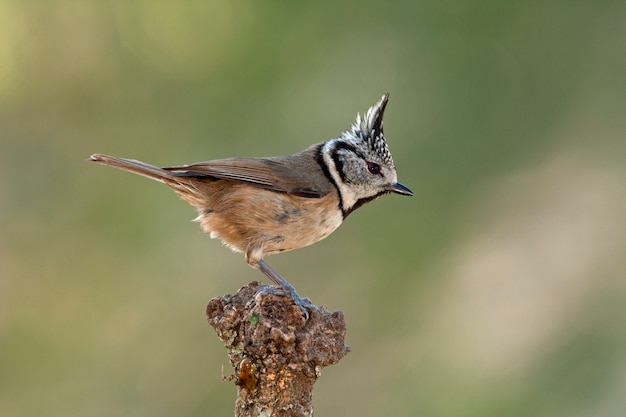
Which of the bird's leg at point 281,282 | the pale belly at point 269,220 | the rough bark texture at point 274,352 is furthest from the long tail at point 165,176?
the rough bark texture at point 274,352

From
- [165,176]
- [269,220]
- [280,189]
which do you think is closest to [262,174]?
[280,189]

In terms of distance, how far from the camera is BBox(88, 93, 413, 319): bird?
4391mm

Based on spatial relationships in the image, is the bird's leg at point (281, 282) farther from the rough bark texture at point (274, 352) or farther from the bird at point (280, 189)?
the rough bark texture at point (274, 352)

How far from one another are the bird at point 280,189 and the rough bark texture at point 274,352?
108 cm

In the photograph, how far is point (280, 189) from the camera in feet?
14.7

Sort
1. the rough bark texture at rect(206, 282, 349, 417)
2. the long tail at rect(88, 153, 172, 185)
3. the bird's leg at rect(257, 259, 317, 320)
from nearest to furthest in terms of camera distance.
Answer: the rough bark texture at rect(206, 282, 349, 417), the bird's leg at rect(257, 259, 317, 320), the long tail at rect(88, 153, 172, 185)

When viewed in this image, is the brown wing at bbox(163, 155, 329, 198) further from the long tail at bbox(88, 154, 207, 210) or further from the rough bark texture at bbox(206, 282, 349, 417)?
the rough bark texture at bbox(206, 282, 349, 417)

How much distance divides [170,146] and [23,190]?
1.24 m

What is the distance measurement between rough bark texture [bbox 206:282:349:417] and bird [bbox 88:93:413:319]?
1.08m

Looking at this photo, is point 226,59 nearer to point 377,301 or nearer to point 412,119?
point 412,119

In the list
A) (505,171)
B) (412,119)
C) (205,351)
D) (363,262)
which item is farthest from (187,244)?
(505,171)

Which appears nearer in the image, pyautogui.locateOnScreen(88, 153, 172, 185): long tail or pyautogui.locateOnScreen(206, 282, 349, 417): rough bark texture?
pyautogui.locateOnScreen(206, 282, 349, 417): rough bark texture

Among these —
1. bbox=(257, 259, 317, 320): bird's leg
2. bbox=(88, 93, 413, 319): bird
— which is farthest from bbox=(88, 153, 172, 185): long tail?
bbox=(257, 259, 317, 320): bird's leg

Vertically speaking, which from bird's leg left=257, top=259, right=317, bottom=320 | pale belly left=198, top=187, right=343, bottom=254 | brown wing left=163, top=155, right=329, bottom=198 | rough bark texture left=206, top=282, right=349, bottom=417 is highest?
brown wing left=163, top=155, right=329, bottom=198
